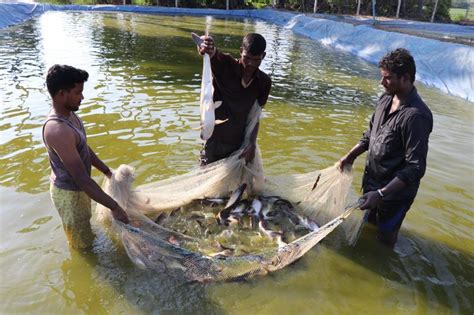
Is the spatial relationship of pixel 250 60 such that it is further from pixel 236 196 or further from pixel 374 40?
pixel 374 40

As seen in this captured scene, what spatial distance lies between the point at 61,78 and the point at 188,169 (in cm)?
296

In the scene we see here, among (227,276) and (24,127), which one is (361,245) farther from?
(24,127)

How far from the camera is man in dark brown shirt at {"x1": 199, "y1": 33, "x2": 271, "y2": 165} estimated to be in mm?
→ 3586

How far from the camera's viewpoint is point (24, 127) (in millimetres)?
6422

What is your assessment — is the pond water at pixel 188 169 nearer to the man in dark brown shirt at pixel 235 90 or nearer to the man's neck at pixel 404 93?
the man in dark brown shirt at pixel 235 90

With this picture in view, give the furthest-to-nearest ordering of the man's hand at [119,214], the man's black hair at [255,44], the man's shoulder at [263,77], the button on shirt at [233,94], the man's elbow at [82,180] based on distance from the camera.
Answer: the man's shoulder at [263,77], the button on shirt at [233,94], the man's black hair at [255,44], the man's hand at [119,214], the man's elbow at [82,180]

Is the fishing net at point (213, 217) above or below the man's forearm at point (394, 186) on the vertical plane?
below

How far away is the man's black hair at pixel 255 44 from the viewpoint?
3506 mm

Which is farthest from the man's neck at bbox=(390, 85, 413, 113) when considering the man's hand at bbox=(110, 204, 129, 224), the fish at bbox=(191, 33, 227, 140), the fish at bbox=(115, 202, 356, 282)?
the man's hand at bbox=(110, 204, 129, 224)

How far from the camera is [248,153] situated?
166 inches

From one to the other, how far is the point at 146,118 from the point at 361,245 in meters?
4.83

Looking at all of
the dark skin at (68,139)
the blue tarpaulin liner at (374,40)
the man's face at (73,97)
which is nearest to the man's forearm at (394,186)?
the dark skin at (68,139)

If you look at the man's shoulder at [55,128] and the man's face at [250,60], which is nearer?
the man's shoulder at [55,128]

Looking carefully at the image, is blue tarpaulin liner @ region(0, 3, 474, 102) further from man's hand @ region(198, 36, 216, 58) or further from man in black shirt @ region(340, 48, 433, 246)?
man's hand @ region(198, 36, 216, 58)
